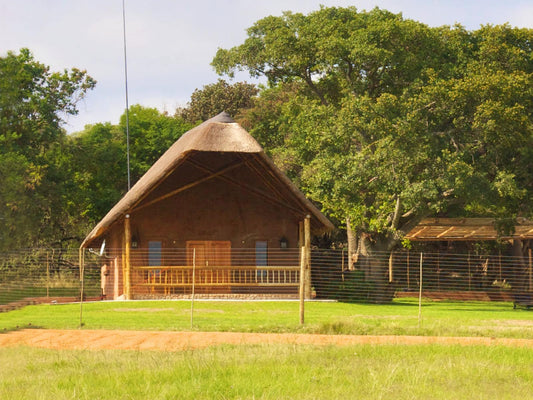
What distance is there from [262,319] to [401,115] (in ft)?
39.1

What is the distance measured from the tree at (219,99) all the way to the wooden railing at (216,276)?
2515 cm

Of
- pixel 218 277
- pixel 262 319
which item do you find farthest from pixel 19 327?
pixel 218 277

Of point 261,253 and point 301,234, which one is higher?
point 301,234

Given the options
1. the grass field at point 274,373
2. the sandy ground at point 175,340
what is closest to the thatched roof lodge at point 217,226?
the sandy ground at point 175,340

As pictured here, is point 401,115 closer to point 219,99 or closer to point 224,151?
point 224,151

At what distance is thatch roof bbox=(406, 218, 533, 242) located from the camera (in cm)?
3459

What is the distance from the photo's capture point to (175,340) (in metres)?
13.9

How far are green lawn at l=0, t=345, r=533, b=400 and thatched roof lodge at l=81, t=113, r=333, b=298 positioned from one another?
1377 centimetres

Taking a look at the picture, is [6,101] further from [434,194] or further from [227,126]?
[434,194]

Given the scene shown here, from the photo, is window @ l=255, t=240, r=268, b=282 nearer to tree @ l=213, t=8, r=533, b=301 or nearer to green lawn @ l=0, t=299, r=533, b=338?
tree @ l=213, t=8, r=533, b=301

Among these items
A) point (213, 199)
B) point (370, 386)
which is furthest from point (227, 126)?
point (370, 386)

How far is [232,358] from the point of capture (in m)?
11.0

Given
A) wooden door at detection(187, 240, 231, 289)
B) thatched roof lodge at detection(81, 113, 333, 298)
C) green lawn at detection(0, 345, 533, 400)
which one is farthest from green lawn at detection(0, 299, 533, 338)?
green lawn at detection(0, 345, 533, 400)

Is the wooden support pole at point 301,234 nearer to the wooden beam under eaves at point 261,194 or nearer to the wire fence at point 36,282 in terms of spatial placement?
the wooden beam under eaves at point 261,194
